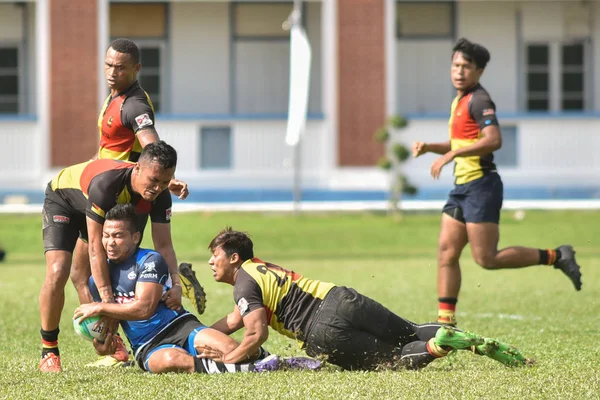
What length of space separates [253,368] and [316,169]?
1878 centimetres

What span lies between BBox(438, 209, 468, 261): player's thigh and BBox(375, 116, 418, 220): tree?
13478 millimetres

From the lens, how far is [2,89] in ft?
86.5

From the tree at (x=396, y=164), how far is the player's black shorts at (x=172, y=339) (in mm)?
15752

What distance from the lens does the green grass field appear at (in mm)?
6031

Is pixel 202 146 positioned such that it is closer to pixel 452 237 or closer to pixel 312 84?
pixel 312 84

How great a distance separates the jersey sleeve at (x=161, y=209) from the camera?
7250 millimetres

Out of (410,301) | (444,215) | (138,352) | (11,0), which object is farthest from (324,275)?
(11,0)

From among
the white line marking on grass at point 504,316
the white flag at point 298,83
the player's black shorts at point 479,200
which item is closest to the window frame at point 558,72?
the white flag at point 298,83

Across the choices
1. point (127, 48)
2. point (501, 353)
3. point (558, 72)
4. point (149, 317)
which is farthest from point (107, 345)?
point (558, 72)

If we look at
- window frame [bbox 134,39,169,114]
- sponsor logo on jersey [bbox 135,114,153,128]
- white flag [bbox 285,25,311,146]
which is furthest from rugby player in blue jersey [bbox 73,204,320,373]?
window frame [bbox 134,39,169,114]

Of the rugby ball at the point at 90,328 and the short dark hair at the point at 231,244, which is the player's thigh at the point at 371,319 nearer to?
the short dark hair at the point at 231,244

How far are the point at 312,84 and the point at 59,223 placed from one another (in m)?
19.8

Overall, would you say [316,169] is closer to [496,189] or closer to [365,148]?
[365,148]

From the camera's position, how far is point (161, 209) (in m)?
7.28
